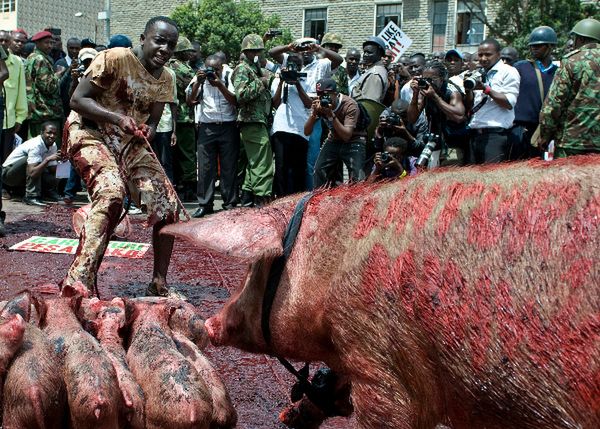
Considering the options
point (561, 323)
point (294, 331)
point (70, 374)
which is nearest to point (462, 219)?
point (561, 323)

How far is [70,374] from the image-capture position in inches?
134

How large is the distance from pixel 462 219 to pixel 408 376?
540mm

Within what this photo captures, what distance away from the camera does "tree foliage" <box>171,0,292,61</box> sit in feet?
116

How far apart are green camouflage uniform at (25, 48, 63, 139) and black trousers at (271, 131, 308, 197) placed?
4.22 m

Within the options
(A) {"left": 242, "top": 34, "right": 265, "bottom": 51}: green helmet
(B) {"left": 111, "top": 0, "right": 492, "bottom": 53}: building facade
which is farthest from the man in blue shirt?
(B) {"left": 111, "top": 0, "right": 492, "bottom": 53}: building facade

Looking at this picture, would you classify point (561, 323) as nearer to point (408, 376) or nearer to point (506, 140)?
point (408, 376)

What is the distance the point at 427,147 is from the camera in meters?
9.07

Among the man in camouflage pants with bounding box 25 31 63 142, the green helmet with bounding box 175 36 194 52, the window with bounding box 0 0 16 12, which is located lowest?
the man in camouflage pants with bounding box 25 31 63 142

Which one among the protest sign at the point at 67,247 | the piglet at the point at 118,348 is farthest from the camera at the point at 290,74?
the piglet at the point at 118,348

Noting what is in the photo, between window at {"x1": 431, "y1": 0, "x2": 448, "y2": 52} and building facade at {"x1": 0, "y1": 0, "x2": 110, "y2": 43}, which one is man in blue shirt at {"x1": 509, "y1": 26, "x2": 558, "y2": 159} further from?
building facade at {"x1": 0, "y1": 0, "x2": 110, "y2": 43}

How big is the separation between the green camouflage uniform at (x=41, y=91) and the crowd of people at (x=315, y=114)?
0.02m

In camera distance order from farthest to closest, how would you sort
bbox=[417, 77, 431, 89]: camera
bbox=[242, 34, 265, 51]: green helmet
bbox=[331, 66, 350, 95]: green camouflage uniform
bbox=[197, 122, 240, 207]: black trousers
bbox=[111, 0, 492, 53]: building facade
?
bbox=[111, 0, 492, 53]: building facade < bbox=[242, 34, 265, 51]: green helmet < bbox=[197, 122, 240, 207]: black trousers < bbox=[331, 66, 350, 95]: green camouflage uniform < bbox=[417, 77, 431, 89]: camera

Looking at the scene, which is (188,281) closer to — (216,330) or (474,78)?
(216,330)

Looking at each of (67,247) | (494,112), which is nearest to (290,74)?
(494,112)
